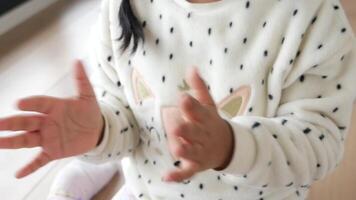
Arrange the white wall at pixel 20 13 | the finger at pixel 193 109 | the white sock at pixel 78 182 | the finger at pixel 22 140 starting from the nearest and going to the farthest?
the finger at pixel 193 109
the finger at pixel 22 140
the white sock at pixel 78 182
the white wall at pixel 20 13

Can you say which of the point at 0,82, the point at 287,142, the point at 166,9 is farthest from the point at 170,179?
the point at 0,82

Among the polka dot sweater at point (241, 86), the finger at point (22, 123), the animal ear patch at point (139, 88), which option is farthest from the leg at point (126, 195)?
the finger at point (22, 123)

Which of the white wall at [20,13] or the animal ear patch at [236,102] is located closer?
the animal ear patch at [236,102]

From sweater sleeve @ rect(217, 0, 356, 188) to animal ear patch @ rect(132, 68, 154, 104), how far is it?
146 millimetres

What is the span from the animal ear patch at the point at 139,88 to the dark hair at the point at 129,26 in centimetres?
3

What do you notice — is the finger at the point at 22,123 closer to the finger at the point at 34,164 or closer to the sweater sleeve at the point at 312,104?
the finger at the point at 34,164

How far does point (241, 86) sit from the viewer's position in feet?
1.82

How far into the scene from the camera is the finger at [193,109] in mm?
381

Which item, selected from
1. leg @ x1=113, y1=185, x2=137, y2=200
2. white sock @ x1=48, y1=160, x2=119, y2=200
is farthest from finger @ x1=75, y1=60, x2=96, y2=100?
white sock @ x1=48, y1=160, x2=119, y2=200

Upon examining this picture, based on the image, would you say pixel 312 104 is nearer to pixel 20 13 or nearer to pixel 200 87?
pixel 200 87

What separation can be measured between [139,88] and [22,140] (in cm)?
18

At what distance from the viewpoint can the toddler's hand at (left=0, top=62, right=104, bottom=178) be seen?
0.48 m

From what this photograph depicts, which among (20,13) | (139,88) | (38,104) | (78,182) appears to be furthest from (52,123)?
(20,13)

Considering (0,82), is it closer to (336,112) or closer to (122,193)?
(122,193)
